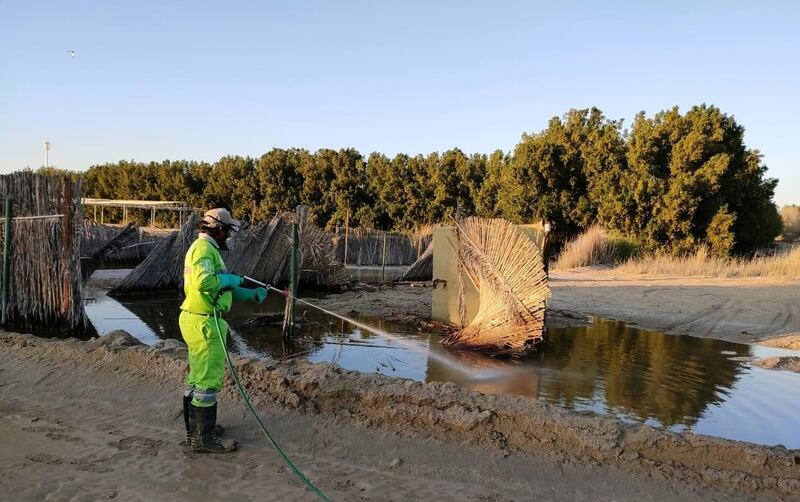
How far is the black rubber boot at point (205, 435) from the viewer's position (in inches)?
159

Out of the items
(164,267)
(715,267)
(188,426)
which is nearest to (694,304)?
(715,267)

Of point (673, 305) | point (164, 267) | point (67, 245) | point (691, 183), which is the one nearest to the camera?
point (67, 245)

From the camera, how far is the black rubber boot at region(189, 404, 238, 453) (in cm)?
404

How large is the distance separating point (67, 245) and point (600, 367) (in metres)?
7.59

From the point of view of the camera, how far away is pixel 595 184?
25.3 metres

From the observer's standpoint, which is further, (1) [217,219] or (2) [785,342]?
(2) [785,342]

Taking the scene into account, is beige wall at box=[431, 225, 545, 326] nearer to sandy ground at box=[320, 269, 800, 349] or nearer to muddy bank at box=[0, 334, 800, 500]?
sandy ground at box=[320, 269, 800, 349]

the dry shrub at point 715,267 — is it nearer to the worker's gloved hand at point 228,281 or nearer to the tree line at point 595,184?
the tree line at point 595,184

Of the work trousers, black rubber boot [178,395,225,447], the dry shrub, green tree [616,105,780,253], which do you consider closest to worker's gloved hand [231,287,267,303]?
the work trousers

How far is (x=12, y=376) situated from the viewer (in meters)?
5.80

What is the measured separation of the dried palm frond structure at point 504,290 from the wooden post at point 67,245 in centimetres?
553

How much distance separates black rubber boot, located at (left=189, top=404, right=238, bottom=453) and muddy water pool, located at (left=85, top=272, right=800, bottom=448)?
2.67 meters

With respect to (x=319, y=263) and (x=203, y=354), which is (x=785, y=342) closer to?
(x=203, y=354)

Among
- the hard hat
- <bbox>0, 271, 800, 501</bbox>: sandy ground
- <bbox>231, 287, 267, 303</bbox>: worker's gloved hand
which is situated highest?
the hard hat
